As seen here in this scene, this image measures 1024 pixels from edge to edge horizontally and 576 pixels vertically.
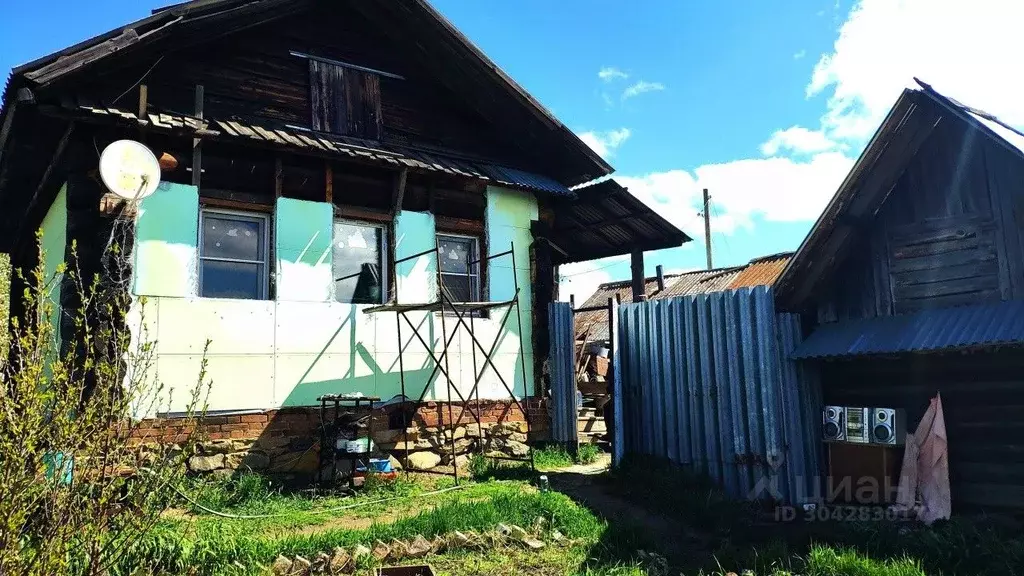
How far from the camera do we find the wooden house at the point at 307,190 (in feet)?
25.8

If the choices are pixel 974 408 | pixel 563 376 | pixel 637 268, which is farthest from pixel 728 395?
pixel 637 268

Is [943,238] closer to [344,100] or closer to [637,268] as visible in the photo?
[637,268]

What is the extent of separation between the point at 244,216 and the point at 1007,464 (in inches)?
357

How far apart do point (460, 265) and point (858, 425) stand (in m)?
5.86

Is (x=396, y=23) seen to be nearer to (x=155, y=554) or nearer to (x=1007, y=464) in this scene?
(x=155, y=554)

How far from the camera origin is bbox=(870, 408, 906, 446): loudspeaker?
6.88m

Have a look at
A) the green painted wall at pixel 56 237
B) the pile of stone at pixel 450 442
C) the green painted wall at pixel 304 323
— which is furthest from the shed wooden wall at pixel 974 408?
the green painted wall at pixel 56 237

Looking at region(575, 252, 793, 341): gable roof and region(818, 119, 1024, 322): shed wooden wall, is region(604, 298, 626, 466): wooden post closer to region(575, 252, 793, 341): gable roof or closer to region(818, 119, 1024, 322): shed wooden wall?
region(818, 119, 1024, 322): shed wooden wall

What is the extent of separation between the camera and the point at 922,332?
21.8 feet

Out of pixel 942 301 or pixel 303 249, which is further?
pixel 303 249

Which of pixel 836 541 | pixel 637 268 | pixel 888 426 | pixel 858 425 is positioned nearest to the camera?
pixel 836 541

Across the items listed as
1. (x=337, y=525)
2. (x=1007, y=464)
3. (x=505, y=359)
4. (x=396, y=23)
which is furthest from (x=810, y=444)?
(x=396, y=23)

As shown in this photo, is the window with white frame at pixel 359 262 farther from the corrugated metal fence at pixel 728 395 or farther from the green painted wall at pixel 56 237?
the corrugated metal fence at pixel 728 395

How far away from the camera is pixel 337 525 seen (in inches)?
253
